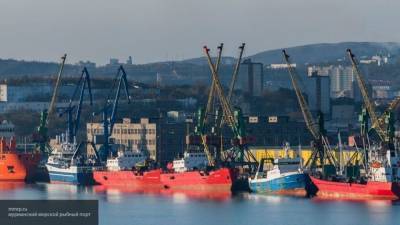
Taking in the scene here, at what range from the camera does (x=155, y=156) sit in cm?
13638

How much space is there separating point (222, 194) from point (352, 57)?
41.8 ft

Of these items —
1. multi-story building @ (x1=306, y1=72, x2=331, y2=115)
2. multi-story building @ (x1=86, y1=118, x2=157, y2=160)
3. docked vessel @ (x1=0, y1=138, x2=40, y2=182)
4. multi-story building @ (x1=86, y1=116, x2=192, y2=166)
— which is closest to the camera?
docked vessel @ (x1=0, y1=138, x2=40, y2=182)

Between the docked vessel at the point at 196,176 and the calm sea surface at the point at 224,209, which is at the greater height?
the docked vessel at the point at 196,176

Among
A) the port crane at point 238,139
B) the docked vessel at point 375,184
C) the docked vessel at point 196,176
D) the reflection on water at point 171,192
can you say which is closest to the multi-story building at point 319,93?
the port crane at point 238,139

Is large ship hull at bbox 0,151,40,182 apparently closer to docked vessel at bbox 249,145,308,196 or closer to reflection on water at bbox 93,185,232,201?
reflection on water at bbox 93,185,232,201

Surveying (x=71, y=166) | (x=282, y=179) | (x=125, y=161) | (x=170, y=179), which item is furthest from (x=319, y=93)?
(x=282, y=179)

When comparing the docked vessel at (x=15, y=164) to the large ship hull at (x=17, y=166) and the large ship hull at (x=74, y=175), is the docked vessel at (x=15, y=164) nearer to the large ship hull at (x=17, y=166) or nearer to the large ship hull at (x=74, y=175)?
the large ship hull at (x=17, y=166)

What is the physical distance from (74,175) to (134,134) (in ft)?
61.2

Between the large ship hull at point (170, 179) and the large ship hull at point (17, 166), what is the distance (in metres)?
7.13

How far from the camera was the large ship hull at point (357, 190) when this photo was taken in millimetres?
92375

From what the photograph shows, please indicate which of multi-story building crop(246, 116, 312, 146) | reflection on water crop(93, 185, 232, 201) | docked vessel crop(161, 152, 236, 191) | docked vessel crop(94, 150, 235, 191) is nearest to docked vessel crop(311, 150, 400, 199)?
reflection on water crop(93, 185, 232, 201)

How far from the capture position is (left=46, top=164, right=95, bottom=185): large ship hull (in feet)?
401

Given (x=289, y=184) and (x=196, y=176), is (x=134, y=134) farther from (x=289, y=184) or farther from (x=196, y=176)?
(x=289, y=184)

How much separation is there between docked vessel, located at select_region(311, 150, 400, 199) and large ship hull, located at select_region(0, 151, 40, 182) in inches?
1360
